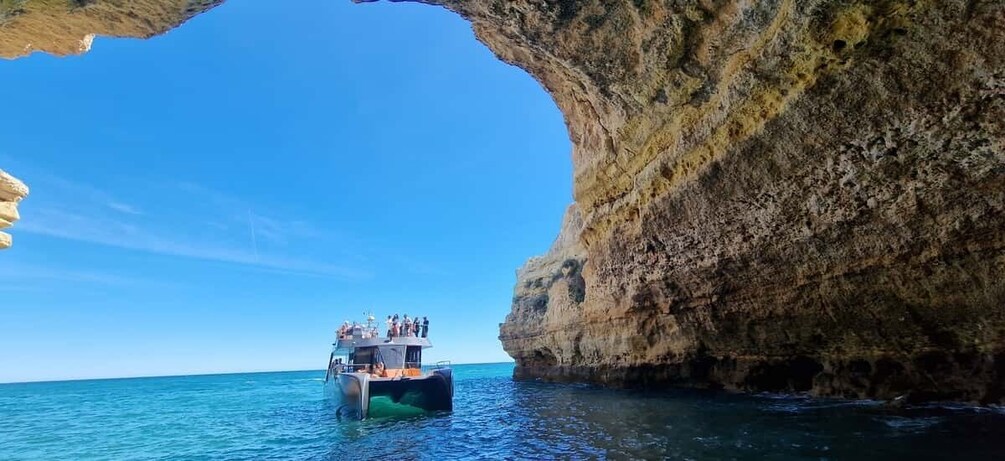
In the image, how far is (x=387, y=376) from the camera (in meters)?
16.9

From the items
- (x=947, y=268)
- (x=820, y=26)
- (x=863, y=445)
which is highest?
(x=820, y=26)

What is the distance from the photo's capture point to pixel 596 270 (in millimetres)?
21328

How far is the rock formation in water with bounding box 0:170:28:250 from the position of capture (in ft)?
20.5

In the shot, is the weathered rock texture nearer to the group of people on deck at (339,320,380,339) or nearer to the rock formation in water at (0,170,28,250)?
the rock formation in water at (0,170,28,250)

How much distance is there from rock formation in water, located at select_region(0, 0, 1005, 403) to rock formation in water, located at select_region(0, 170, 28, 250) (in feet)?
7.35

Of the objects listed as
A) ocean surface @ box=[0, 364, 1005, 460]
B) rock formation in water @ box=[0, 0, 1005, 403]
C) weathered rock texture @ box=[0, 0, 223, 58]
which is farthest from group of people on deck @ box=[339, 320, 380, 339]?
weathered rock texture @ box=[0, 0, 223, 58]

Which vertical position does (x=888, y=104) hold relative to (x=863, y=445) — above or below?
above

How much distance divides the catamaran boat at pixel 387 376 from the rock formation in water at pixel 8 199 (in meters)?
11.0

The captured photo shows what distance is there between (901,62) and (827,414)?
8801 mm

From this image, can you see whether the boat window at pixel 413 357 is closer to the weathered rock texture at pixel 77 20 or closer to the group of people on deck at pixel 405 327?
the group of people on deck at pixel 405 327

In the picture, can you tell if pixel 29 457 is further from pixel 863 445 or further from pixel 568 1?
pixel 863 445

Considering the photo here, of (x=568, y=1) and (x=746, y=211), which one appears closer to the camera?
(x=568, y=1)

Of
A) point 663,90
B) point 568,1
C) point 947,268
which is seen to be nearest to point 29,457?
point 568,1

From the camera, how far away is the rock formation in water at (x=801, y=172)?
8484 mm
